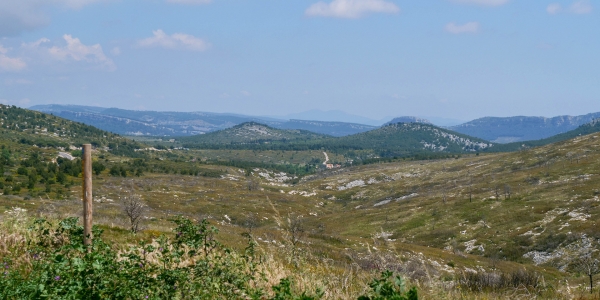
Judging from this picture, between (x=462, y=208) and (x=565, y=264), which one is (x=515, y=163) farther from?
(x=565, y=264)

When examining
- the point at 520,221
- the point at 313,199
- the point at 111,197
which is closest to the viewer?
the point at 520,221

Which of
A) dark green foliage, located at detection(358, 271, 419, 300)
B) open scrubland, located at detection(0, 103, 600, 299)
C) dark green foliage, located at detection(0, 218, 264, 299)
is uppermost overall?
dark green foliage, located at detection(358, 271, 419, 300)

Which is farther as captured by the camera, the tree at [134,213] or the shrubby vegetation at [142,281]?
the tree at [134,213]

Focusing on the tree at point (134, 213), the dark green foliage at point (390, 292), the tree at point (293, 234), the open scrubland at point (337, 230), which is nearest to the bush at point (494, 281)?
the open scrubland at point (337, 230)

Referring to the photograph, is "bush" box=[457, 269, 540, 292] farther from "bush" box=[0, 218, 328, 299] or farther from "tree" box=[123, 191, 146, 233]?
"tree" box=[123, 191, 146, 233]

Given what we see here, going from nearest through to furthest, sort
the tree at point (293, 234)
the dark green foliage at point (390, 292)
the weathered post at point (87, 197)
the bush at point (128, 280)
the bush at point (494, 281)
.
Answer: the dark green foliage at point (390, 292)
the bush at point (128, 280)
the tree at point (293, 234)
the weathered post at point (87, 197)
the bush at point (494, 281)

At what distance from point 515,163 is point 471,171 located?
52.9 feet

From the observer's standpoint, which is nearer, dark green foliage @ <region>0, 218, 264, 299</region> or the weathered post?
dark green foliage @ <region>0, 218, 264, 299</region>

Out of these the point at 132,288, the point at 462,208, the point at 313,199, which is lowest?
the point at 313,199

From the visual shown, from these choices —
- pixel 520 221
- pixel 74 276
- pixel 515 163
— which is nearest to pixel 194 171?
pixel 515 163

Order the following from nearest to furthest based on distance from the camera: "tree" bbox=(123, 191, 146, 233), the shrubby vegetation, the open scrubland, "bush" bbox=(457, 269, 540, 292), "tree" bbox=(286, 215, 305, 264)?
1. the shrubby vegetation
2. the open scrubland
3. "tree" bbox=(286, 215, 305, 264)
4. "bush" bbox=(457, 269, 540, 292)
5. "tree" bbox=(123, 191, 146, 233)

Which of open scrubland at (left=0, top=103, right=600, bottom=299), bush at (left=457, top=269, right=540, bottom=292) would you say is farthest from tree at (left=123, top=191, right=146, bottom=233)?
bush at (left=457, top=269, right=540, bottom=292)

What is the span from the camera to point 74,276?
24.3 feet

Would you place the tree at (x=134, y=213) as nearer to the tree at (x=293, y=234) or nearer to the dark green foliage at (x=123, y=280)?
the tree at (x=293, y=234)
